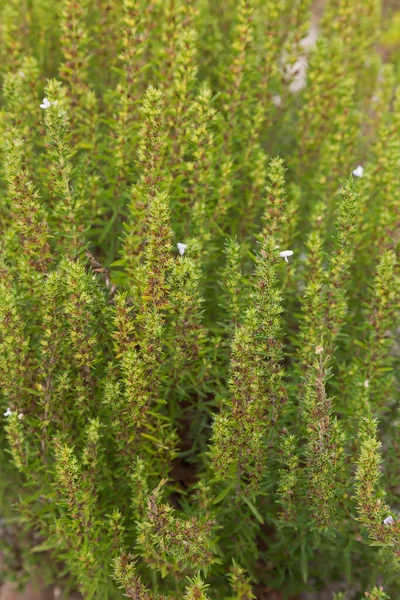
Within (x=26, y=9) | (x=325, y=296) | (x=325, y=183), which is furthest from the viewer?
(x=26, y=9)

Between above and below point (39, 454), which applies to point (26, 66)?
above

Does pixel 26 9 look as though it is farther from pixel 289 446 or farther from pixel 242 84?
pixel 289 446

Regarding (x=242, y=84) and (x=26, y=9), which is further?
(x=26, y=9)

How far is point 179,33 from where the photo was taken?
3035 millimetres

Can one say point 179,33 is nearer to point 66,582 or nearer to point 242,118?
point 242,118

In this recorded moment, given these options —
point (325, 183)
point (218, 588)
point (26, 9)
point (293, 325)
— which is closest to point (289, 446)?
point (218, 588)

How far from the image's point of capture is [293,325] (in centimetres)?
330

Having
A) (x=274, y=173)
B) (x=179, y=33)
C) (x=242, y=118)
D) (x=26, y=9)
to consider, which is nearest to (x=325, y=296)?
(x=274, y=173)

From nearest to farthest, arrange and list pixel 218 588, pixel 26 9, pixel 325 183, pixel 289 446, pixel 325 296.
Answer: pixel 289 446
pixel 325 296
pixel 218 588
pixel 325 183
pixel 26 9

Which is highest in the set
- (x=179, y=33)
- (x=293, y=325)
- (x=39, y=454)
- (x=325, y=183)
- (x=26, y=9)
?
(x=26, y=9)

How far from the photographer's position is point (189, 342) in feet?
8.13

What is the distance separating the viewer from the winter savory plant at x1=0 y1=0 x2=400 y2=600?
2229 mm

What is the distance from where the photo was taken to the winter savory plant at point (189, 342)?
223cm

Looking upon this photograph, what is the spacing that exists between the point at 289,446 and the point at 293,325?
1.10 metres
